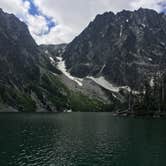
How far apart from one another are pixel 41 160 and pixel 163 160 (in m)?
24.9

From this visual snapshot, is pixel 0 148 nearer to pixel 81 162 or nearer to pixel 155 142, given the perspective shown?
pixel 81 162

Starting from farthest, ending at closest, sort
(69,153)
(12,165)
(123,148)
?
(123,148) → (69,153) → (12,165)

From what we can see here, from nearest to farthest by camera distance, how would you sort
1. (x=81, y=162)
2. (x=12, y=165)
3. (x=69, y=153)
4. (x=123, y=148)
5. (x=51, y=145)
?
(x=12, y=165)
(x=81, y=162)
(x=69, y=153)
(x=123, y=148)
(x=51, y=145)

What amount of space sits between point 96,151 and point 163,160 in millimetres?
16159

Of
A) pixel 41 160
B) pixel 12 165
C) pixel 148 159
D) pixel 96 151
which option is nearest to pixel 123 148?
pixel 96 151

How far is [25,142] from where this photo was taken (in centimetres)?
8006

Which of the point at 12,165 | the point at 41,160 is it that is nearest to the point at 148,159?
the point at 41,160

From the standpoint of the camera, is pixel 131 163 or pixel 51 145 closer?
pixel 131 163

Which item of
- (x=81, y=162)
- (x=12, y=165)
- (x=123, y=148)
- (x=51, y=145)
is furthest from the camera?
(x=51, y=145)

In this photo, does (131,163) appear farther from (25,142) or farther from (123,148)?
(25,142)

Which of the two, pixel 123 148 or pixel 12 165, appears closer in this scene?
pixel 12 165

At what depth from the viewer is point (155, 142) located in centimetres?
8106

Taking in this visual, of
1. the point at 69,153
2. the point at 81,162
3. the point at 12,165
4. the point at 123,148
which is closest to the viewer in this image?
the point at 12,165

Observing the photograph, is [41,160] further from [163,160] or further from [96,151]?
[163,160]
